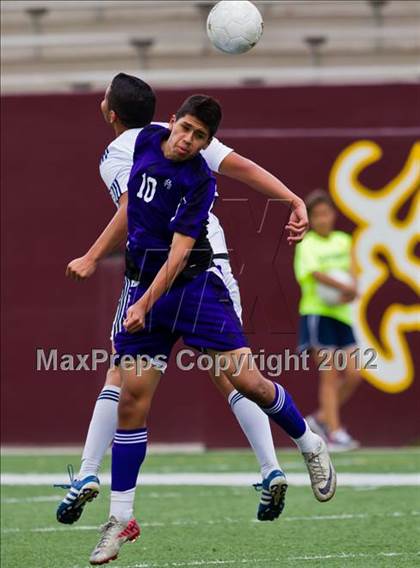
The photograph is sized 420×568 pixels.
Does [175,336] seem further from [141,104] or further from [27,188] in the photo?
[27,188]

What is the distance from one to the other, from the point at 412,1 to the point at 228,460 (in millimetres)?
7142

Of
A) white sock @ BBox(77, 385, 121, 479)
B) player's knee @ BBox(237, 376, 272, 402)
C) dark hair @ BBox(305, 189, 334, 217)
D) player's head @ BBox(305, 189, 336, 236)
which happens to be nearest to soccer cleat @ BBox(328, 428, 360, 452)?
player's head @ BBox(305, 189, 336, 236)

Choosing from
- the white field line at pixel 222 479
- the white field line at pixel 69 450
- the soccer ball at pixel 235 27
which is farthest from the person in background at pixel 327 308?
the soccer ball at pixel 235 27

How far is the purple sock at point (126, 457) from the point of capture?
250 inches

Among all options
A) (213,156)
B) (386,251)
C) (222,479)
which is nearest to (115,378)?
(213,156)

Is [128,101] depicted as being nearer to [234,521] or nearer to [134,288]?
[134,288]

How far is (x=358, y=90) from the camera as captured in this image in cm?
1300

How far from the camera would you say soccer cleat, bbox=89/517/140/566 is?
615cm

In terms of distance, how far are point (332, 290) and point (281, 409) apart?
5787mm

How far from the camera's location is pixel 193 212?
6.25 meters

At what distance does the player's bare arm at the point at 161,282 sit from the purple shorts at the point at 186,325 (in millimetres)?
168

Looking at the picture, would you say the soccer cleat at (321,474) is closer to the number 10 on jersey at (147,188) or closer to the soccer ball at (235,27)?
the number 10 on jersey at (147,188)

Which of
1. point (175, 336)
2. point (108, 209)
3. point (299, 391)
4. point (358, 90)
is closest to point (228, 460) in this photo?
point (299, 391)

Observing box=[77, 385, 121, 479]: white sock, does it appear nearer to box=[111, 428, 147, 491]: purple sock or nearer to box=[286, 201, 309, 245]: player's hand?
box=[111, 428, 147, 491]: purple sock
